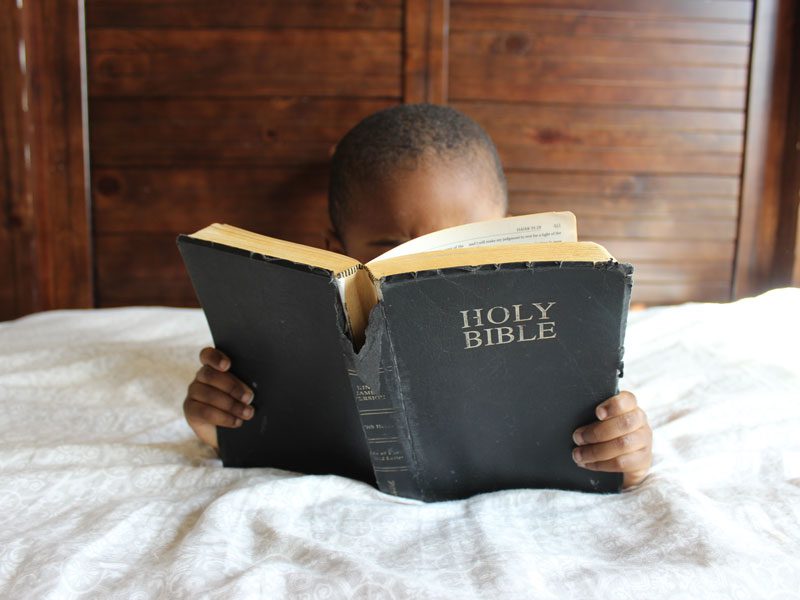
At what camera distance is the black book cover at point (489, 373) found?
500mm

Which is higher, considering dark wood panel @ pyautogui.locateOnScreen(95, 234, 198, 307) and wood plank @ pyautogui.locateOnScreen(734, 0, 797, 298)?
wood plank @ pyautogui.locateOnScreen(734, 0, 797, 298)

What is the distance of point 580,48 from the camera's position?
1.51 meters

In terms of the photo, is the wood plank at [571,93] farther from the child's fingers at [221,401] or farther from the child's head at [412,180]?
the child's fingers at [221,401]

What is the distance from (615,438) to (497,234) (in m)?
0.20

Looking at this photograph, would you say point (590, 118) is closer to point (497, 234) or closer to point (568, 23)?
point (568, 23)

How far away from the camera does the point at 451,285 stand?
19.6 inches

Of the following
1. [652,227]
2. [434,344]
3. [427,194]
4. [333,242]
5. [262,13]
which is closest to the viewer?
[434,344]

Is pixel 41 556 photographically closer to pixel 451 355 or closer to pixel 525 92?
pixel 451 355

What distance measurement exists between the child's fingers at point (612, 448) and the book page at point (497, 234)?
0.18 m

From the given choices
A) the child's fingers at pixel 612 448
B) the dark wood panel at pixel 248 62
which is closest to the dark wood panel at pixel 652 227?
the dark wood panel at pixel 248 62

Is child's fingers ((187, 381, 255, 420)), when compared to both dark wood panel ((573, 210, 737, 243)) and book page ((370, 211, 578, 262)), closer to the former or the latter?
book page ((370, 211, 578, 262))

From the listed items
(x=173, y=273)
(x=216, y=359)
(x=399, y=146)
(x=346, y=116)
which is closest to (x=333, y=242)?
(x=399, y=146)

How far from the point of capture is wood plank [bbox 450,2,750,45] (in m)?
1.50

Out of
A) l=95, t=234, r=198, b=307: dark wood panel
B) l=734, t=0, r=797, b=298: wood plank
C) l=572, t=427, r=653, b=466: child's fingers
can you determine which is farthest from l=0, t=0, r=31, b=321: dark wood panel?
l=734, t=0, r=797, b=298: wood plank
